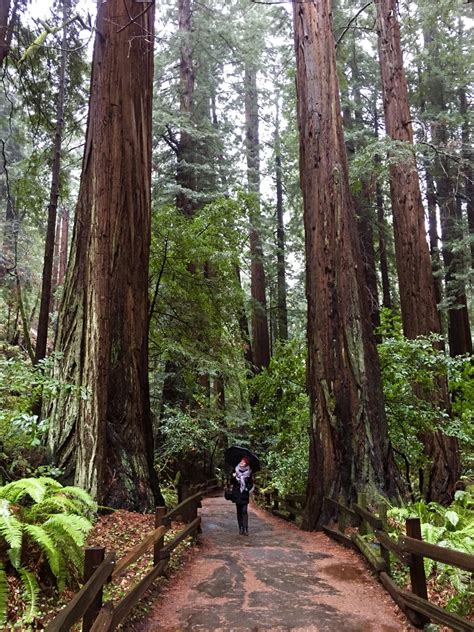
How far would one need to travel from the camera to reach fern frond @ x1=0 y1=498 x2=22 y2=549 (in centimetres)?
390

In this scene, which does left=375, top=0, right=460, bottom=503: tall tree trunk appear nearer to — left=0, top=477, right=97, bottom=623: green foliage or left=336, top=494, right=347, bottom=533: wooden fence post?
left=336, top=494, right=347, bottom=533: wooden fence post

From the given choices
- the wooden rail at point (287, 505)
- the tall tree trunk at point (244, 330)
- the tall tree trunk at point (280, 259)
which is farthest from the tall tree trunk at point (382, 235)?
the wooden rail at point (287, 505)

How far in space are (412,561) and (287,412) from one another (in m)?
9.54

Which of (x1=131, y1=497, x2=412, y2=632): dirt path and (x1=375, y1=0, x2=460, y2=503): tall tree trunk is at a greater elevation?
(x1=375, y1=0, x2=460, y2=503): tall tree trunk

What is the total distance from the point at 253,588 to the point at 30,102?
470 inches

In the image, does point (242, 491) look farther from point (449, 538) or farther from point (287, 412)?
point (449, 538)

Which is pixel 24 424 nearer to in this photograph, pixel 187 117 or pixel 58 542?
pixel 58 542

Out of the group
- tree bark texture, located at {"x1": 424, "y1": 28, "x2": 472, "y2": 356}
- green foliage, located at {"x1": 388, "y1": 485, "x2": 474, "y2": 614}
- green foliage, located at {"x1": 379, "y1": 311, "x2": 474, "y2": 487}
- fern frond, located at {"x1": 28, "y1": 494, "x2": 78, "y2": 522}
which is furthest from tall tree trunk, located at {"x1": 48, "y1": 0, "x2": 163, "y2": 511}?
tree bark texture, located at {"x1": 424, "y1": 28, "x2": 472, "y2": 356}

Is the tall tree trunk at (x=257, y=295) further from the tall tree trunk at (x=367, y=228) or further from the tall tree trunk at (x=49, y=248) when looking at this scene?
the tall tree trunk at (x=49, y=248)

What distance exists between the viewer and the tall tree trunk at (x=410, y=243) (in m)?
11.1

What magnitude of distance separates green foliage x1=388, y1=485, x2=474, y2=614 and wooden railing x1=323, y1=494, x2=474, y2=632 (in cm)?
30

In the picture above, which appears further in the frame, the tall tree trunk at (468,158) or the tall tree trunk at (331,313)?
the tall tree trunk at (468,158)

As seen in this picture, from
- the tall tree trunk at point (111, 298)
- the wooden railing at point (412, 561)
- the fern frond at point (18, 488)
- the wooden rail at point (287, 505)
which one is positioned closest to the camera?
the wooden railing at point (412, 561)

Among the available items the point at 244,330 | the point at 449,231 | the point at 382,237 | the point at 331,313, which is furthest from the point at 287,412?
the point at 449,231
